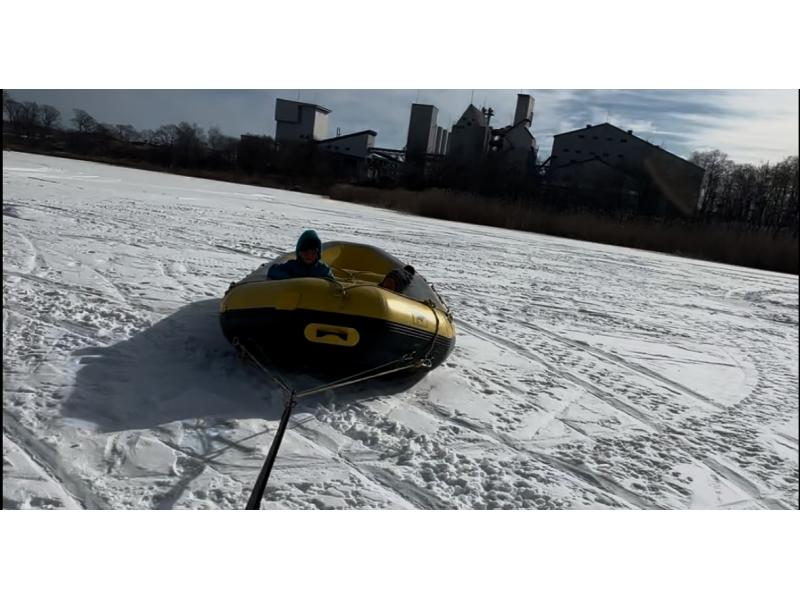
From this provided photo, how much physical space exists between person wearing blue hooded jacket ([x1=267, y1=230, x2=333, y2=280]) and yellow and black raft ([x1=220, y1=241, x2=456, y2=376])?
0.93 feet

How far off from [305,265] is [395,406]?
38.3 inches

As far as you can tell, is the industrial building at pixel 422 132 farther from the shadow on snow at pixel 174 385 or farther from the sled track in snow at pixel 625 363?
the sled track in snow at pixel 625 363

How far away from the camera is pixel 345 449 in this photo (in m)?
2.40

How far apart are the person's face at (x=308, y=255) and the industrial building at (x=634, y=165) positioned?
1.38m

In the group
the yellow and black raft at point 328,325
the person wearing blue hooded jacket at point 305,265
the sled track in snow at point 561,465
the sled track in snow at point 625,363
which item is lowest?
the sled track in snow at point 561,465

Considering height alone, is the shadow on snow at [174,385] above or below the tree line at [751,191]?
below

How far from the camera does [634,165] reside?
7.63 ft

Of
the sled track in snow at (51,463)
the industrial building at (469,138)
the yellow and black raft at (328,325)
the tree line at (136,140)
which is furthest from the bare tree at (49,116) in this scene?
the industrial building at (469,138)

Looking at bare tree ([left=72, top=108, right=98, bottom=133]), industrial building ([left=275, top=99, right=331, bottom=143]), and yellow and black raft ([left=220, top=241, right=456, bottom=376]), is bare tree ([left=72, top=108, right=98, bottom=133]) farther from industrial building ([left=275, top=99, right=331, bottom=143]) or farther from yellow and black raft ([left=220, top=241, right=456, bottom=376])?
yellow and black raft ([left=220, top=241, right=456, bottom=376])

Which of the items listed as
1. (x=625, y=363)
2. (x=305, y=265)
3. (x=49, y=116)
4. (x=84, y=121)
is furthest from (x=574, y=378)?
A: (x=49, y=116)

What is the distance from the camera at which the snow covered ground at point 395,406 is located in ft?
6.97

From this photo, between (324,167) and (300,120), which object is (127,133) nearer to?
(300,120)

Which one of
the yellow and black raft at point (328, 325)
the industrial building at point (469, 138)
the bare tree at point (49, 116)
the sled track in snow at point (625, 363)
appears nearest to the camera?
the bare tree at point (49, 116)

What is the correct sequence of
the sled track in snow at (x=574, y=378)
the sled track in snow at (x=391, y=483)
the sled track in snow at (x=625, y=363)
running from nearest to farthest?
the sled track in snow at (x=391, y=483) → the sled track in snow at (x=574, y=378) → the sled track in snow at (x=625, y=363)
